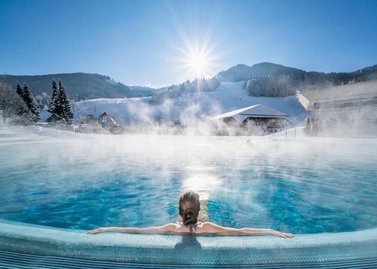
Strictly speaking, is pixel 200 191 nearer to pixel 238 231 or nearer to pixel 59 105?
pixel 238 231

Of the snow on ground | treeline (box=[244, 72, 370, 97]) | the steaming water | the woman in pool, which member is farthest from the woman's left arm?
treeline (box=[244, 72, 370, 97])

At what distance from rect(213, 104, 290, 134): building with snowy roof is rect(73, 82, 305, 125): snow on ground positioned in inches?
1355

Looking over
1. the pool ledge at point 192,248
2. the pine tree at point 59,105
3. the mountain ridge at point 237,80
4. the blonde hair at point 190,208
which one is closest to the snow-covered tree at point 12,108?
the pine tree at point 59,105

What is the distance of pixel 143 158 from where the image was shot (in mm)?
11102

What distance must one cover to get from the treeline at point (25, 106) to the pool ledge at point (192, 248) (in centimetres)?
3492

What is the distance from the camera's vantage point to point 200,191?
6.15 metres

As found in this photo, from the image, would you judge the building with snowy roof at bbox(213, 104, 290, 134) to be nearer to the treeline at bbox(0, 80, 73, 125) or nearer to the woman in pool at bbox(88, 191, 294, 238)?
the treeline at bbox(0, 80, 73, 125)

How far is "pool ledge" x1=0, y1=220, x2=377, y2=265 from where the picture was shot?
1.80 metres

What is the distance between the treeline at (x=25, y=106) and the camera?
32500 millimetres

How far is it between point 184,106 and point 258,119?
44.8 meters

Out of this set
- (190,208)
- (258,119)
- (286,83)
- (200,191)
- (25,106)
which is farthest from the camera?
(286,83)

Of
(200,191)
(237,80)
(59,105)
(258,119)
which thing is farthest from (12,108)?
(237,80)

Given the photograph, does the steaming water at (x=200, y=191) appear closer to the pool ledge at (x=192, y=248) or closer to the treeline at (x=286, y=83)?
the pool ledge at (x=192, y=248)

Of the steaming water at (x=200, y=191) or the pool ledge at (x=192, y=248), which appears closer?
the pool ledge at (x=192, y=248)
